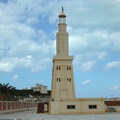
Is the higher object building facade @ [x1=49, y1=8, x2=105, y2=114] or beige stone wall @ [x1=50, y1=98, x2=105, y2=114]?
building facade @ [x1=49, y1=8, x2=105, y2=114]

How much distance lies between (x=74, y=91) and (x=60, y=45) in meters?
14.1

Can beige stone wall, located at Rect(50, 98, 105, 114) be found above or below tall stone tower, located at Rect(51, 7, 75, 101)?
Result: below

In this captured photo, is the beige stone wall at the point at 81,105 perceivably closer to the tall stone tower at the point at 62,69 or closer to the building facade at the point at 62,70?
the building facade at the point at 62,70

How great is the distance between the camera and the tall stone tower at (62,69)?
292 feet

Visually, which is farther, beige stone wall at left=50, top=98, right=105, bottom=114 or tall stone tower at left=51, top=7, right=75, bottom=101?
tall stone tower at left=51, top=7, right=75, bottom=101

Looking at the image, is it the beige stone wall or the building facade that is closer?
the beige stone wall

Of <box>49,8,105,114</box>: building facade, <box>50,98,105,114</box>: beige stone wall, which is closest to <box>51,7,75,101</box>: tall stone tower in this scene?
<box>49,8,105,114</box>: building facade

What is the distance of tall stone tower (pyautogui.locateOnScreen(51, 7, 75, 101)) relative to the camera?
88938 millimetres

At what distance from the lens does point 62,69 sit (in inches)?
3543

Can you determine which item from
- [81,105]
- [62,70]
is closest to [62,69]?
[62,70]

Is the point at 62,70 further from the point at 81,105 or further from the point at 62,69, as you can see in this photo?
the point at 81,105

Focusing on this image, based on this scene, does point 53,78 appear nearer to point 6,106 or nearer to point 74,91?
point 74,91

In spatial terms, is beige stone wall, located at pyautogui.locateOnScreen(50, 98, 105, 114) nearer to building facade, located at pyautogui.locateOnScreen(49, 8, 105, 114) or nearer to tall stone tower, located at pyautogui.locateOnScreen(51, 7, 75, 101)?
building facade, located at pyautogui.locateOnScreen(49, 8, 105, 114)

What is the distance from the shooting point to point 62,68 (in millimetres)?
89688
